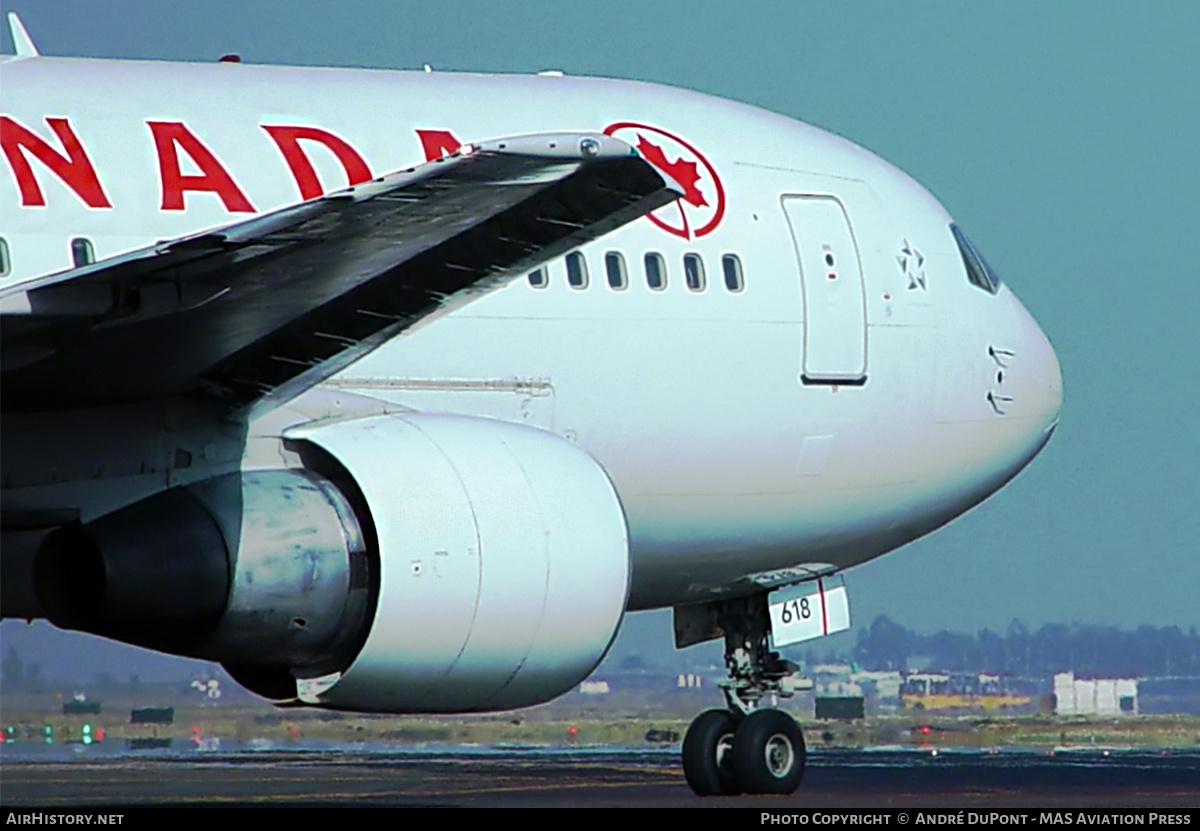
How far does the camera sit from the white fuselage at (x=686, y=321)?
11680mm

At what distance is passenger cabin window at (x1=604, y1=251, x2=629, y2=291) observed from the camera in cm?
1333

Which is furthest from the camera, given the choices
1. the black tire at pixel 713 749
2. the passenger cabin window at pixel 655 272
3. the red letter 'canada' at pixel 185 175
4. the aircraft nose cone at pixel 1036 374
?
the black tire at pixel 713 749

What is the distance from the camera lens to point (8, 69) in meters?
11.8

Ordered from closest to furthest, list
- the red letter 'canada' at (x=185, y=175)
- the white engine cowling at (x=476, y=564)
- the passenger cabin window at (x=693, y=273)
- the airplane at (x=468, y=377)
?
the airplane at (x=468, y=377)
the white engine cowling at (x=476, y=564)
the red letter 'canada' at (x=185, y=175)
the passenger cabin window at (x=693, y=273)

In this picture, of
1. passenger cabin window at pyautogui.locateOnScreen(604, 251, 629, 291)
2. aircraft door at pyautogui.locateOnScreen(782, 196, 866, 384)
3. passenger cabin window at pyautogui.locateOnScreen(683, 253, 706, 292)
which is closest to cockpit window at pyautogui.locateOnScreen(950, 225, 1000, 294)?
aircraft door at pyautogui.locateOnScreen(782, 196, 866, 384)

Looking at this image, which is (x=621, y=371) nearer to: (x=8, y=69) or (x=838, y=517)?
(x=838, y=517)

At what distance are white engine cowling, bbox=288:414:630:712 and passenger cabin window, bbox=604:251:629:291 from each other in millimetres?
2425

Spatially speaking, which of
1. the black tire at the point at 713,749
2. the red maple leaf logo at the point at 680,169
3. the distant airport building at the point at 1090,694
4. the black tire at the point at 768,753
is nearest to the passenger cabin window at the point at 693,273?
the red maple leaf logo at the point at 680,169

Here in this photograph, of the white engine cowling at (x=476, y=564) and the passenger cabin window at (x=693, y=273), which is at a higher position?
the passenger cabin window at (x=693, y=273)

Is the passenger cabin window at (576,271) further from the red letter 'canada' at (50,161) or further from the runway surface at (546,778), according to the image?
the runway surface at (546,778)

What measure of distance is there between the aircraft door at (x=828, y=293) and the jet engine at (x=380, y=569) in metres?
3.36

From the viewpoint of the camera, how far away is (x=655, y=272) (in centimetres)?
1351

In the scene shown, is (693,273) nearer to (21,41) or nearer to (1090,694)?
(21,41)

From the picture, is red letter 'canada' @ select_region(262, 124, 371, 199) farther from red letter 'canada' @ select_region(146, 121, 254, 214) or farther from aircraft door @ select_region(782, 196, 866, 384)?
aircraft door @ select_region(782, 196, 866, 384)
